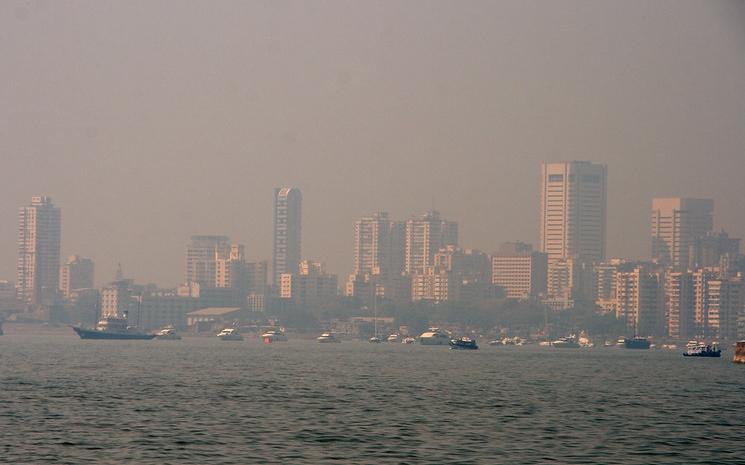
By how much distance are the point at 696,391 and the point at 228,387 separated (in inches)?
1389

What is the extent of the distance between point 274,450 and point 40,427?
13.7m

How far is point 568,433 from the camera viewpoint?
2488 inches

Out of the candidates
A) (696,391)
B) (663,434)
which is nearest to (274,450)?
(663,434)

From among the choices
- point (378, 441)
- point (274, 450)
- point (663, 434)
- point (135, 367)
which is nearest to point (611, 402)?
point (663, 434)

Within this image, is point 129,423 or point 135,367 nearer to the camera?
point 129,423

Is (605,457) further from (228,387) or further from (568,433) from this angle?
(228,387)

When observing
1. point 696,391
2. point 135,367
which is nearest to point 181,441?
point 696,391

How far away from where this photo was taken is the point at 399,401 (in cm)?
8375

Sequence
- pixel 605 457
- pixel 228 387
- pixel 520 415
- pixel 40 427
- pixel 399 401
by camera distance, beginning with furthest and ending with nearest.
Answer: pixel 228 387
pixel 399 401
pixel 520 415
pixel 40 427
pixel 605 457

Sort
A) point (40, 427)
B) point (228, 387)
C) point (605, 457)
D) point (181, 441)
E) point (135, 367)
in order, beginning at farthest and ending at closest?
point (135, 367), point (228, 387), point (40, 427), point (181, 441), point (605, 457)

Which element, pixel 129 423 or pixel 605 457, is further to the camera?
pixel 129 423

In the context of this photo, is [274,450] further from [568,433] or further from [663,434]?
[663,434]

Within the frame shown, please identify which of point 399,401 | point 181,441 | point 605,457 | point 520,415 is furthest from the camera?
point 399,401

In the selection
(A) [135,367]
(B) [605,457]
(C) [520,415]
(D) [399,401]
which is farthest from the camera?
(A) [135,367]
